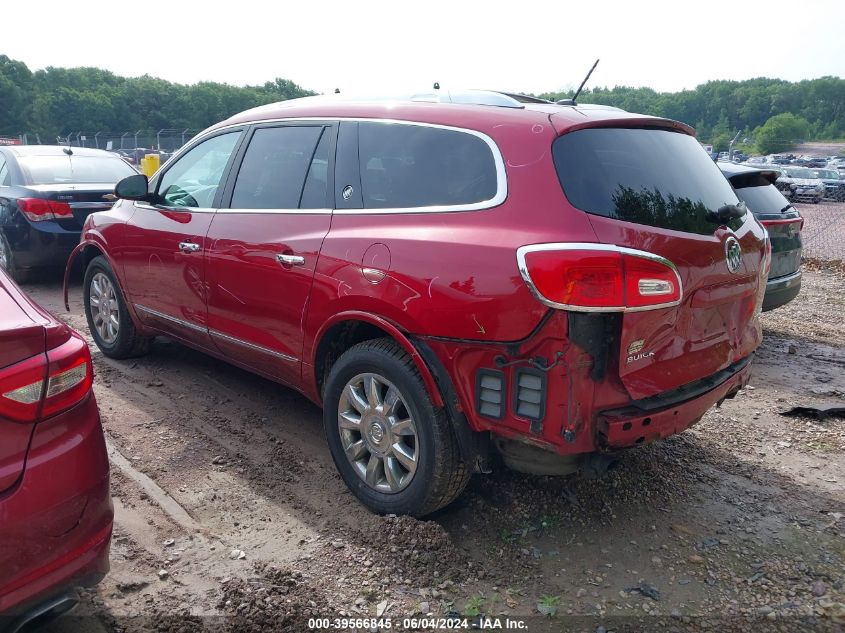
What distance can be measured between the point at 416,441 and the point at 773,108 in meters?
108

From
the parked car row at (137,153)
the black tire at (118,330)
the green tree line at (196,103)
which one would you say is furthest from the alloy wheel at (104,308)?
the green tree line at (196,103)

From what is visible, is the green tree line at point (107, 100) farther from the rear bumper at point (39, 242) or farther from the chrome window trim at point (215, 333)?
the chrome window trim at point (215, 333)

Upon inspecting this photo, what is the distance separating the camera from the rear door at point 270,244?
3.59 meters

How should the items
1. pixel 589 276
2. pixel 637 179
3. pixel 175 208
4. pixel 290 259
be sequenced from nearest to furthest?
pixel 589 276 < pixel 637 179 < pixel 290 259 < pixel 175 208

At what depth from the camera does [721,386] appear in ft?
10.3

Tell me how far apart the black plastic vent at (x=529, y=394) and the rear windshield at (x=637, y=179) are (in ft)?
2.23

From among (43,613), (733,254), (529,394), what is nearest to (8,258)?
(43,613)

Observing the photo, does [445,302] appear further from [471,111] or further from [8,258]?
[8,258]

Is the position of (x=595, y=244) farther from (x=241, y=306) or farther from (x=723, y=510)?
A: (x=241, y=306)

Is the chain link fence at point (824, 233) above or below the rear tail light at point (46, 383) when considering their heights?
below

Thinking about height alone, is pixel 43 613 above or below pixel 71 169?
below

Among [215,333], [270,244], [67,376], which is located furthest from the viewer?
[215,333]

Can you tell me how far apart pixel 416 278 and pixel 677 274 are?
1.06m

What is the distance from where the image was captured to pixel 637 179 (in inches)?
114
